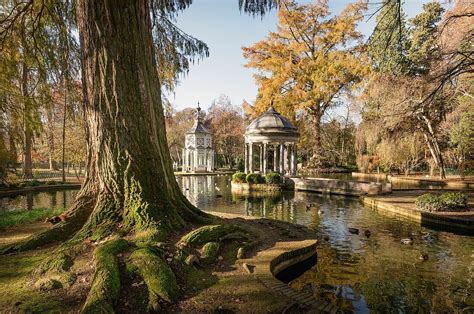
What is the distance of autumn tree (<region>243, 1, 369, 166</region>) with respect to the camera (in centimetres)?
3172

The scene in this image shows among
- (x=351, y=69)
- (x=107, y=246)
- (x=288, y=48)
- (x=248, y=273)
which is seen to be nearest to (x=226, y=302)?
(x=248, y=273)

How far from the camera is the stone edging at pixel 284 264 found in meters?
4.23

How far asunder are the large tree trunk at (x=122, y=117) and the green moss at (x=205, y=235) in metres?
0.44

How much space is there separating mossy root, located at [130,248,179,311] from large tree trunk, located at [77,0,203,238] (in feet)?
3.30

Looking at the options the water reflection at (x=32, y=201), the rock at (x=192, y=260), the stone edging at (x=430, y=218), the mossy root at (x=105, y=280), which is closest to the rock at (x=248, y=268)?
the rock at (x=192, y=260)

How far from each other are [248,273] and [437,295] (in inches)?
135

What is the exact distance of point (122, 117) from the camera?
5.75 metres

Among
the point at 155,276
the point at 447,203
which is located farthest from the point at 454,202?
the point at 155,276

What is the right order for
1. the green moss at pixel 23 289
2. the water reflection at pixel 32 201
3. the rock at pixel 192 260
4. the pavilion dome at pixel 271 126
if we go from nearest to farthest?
the green moss at pixel 23 289, the rock at pixel 192 260, the water reflection at pixel 32 201, the pavilion dome at pixel 271 126

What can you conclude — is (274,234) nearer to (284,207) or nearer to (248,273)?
(248,273)

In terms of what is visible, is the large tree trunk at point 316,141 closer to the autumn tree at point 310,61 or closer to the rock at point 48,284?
the autumn tree at point 310,61

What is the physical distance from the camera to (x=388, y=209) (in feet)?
47.0

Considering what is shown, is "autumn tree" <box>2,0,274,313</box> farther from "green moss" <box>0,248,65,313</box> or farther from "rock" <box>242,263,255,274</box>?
"rock" <box>242,263,255,274</box>

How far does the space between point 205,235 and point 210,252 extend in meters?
0.44
